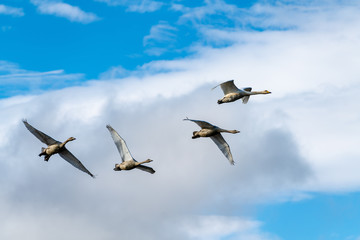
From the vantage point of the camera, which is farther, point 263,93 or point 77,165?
point 263,93

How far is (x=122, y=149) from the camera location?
95.9m

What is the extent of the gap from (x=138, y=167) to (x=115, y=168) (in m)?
2.83

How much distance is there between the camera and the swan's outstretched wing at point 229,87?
102 m

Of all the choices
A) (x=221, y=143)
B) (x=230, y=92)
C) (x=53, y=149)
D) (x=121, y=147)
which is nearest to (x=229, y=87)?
(x=230, y=92)

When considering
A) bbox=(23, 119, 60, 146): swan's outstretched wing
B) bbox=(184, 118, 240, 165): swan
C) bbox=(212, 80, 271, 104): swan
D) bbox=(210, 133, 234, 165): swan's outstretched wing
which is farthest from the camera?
bbox=(212, 80, 271, 104): swan

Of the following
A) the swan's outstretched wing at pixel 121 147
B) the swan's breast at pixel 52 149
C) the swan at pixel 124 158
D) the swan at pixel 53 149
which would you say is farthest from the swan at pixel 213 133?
the swan's breast at pixel 52 149

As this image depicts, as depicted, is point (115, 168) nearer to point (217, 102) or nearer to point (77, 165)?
point (77, 165)

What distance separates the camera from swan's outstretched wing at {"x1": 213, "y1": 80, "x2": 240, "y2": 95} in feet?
333

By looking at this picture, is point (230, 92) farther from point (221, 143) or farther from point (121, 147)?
point (121, 147)

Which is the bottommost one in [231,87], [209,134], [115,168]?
[115,168]

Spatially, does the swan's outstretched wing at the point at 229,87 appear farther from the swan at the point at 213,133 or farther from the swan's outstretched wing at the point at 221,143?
the swan's outstretched wing at the point at 221,143

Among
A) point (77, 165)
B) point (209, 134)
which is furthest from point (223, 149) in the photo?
point (77, 165)

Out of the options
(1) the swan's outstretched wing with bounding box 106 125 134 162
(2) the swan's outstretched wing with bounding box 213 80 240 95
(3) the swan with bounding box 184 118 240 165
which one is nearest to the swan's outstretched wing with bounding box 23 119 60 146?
(1) the swan's outstretched wing with bounding box 106 125 134 162

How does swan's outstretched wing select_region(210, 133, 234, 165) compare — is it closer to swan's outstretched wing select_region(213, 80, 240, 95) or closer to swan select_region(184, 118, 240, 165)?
swan select_region(184, 118, 240, 165)
